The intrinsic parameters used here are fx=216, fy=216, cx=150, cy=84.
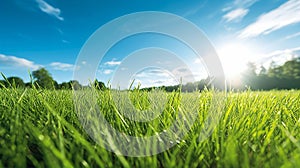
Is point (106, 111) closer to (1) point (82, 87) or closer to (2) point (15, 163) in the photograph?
(2) point (15, 163)

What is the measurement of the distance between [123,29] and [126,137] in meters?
0.94

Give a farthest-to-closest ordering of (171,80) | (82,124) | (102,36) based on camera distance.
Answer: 1. (171,80)
2. (102,36)
3. (82,124)

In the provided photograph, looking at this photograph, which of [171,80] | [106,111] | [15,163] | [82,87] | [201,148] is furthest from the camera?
[171,80]

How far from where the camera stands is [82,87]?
160cm

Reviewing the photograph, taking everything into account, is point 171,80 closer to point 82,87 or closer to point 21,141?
point 82,87

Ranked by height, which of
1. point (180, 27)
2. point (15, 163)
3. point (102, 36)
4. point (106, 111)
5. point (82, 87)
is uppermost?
point (180, 27)

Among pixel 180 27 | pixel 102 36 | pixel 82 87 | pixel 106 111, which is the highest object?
pixel 180 27

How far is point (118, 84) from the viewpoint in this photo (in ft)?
5.17

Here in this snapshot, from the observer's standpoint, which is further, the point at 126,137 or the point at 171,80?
the point at 171,80

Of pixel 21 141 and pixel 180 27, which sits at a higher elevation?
pixel 180 27

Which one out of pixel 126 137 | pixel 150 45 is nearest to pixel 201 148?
pixel 126 137

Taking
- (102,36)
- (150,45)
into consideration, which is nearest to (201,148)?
(102,36)

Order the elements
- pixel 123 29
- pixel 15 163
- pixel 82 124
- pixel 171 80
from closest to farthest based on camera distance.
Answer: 1. pixel 15 163
2. pixel 82 124
3. pixel 123 29
4. pixel 171 80

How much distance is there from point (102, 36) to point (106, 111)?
0.54 m
